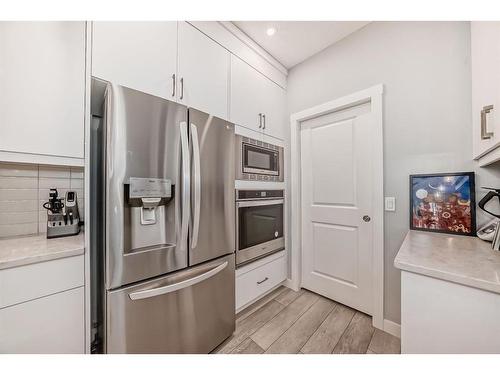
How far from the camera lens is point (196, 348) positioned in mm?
1162

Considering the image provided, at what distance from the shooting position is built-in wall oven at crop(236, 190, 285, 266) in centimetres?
163

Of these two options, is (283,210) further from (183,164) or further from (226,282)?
(183,164)

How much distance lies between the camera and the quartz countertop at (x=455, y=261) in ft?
2.10

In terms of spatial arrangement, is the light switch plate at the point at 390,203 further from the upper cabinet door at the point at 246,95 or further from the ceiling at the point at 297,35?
the ceiling at the point at 297,35

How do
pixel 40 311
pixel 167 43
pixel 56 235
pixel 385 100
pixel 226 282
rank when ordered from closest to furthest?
pixel 40 311 < pixel 56 235 < pixel 167 43 < pixel 226 282 < pixel 385 100

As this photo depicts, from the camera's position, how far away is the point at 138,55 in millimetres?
1136

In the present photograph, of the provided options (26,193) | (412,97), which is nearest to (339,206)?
(412,97)

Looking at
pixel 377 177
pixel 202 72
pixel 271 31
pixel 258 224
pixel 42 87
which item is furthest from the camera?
pixel 258 224

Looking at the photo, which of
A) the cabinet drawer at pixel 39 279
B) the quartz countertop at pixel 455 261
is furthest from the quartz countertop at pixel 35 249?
the quartz countertop at pixel 455 261

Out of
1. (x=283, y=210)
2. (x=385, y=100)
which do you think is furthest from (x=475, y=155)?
(x=283, y=210)

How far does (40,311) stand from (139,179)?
68cm

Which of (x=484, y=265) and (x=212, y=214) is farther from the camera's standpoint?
(x=212, y=214)

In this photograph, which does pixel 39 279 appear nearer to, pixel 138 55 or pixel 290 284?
pixel 138 55

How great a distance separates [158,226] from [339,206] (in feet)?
5.20
